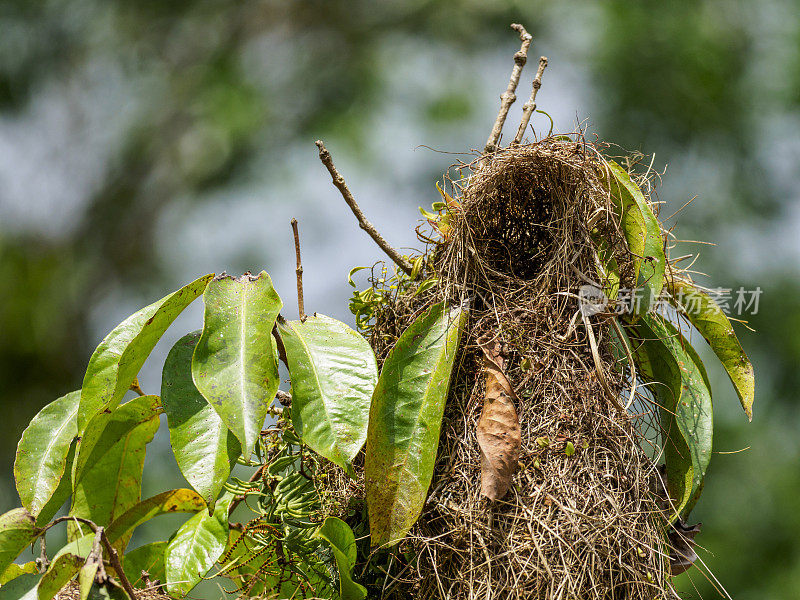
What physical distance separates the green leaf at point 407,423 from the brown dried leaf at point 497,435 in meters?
0.06

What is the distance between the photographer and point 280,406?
1.11m

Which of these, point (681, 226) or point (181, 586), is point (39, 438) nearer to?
point (181, 586)

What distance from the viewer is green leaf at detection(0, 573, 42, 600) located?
0.87 meters

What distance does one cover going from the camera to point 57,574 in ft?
2.70

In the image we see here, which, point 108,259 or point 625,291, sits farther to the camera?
point 108,259

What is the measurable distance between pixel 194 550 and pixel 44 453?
268 millimetres

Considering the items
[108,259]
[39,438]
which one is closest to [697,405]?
[39,438]

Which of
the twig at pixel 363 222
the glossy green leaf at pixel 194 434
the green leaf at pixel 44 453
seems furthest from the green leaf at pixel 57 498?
the twig at pixel 363 222

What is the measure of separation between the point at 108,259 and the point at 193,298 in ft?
9.83

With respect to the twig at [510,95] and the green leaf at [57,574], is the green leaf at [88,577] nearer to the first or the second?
the green leaf at [57,574]

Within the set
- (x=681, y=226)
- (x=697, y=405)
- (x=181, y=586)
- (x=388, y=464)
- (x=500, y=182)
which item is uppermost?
(x=681, y=226)

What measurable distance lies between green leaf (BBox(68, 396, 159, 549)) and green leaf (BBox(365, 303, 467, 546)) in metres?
0.37

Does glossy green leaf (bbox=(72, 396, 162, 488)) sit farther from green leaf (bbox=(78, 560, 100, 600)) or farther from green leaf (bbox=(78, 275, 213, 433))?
green leaf (bbox=(78, 560, 100, 600))

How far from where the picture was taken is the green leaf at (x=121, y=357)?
905mm
